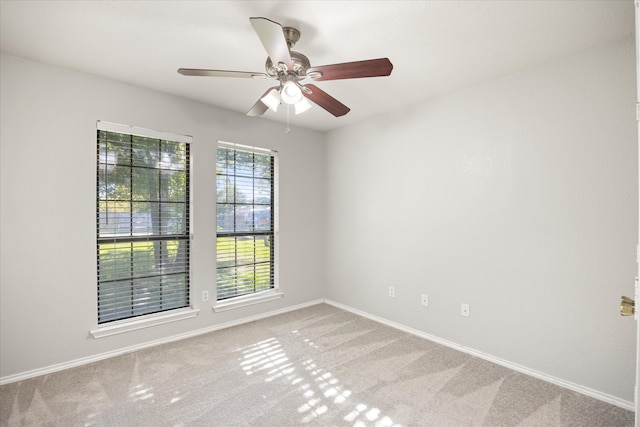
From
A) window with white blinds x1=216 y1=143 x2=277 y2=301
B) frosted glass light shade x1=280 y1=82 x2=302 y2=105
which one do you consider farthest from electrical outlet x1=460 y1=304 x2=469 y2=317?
frosted glass light shade x1=280 y1=82 x2=302 y2=105

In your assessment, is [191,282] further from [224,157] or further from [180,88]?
[180,88]

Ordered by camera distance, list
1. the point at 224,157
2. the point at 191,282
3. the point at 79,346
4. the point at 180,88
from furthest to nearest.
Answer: the point at 224,157
the point at 191,282
the point at 180,88
the point at 79,346

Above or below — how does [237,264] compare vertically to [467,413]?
above

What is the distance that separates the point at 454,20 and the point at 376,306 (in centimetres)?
296

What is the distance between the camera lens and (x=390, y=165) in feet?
11.6

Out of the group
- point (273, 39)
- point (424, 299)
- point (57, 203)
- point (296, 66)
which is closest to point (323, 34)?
point (296, 66)

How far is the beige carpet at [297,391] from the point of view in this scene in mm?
1927

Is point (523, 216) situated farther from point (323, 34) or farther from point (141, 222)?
point (141, 222)

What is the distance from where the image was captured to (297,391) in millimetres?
2225

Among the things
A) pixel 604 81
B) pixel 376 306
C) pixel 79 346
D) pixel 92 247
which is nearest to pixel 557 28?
pixel 604 81

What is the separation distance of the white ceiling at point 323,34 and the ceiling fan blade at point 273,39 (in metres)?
0.33

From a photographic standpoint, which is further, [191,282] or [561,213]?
[191,282]

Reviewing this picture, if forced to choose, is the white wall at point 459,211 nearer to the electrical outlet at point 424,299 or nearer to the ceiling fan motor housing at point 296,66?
the electrical outlet at point 424,299

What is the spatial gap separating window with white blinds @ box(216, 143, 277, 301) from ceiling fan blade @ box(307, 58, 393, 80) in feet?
6.48
